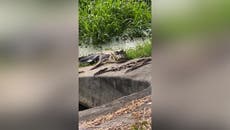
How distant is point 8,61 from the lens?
2.85m

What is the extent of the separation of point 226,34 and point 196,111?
629mm

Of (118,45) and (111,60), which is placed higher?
(118,45)

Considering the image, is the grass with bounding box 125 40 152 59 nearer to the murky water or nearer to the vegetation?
the murky water

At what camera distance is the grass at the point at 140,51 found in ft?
10.1

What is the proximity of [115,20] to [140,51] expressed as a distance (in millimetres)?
319

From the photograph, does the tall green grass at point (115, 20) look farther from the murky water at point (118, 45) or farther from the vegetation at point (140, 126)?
the vegetation at point (140, 126)

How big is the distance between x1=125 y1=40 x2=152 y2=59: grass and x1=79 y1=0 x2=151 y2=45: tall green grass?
Answer: 0.28 feet

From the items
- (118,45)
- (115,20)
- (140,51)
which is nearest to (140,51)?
(140,51)

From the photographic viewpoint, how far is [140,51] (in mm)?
3119

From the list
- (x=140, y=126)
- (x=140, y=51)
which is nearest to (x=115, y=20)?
(x=140, y=51)

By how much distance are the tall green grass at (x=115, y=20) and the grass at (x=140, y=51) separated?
0.09 meters

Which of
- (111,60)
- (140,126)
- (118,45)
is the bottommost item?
(140,126)

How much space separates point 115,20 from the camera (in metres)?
3.13

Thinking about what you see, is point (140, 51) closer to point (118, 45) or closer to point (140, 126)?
point (118, 45)
